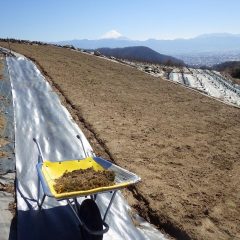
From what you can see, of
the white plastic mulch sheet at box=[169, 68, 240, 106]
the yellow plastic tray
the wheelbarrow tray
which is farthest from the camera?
the white plastic mulch sheet at box=[169, 68, 240, 106]

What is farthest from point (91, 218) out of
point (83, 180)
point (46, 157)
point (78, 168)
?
point (46, 157)

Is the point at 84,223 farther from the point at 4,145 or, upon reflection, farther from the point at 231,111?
the point at 231,111

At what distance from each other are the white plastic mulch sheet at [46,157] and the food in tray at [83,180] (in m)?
0.65

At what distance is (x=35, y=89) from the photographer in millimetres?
12141

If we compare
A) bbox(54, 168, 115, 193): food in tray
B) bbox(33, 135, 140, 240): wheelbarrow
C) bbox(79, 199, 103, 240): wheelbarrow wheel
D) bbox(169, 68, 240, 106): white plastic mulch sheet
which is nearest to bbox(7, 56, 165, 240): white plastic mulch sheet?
bbox(33, 135, 140, 240): wheelbarrow

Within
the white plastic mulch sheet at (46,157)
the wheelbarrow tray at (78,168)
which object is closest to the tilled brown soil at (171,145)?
the white plastic mulch sheet at (46,157)

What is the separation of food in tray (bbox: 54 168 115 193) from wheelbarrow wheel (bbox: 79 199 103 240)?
0.24 m

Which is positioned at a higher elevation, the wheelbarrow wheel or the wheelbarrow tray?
the wheelbarrow tray

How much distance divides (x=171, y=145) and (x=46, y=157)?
294cm

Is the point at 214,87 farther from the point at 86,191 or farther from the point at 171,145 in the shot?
the point at 86,191

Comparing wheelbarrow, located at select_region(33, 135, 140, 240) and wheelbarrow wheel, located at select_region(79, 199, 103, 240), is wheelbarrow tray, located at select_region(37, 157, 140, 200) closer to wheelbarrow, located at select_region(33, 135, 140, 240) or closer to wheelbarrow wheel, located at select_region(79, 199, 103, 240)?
wheelbarrow, located at select_region(33, 135, 140, 240)

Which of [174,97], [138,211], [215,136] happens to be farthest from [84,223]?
[174,97]

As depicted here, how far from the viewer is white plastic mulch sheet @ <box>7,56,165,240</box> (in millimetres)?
4918

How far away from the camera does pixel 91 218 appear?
4.48m
